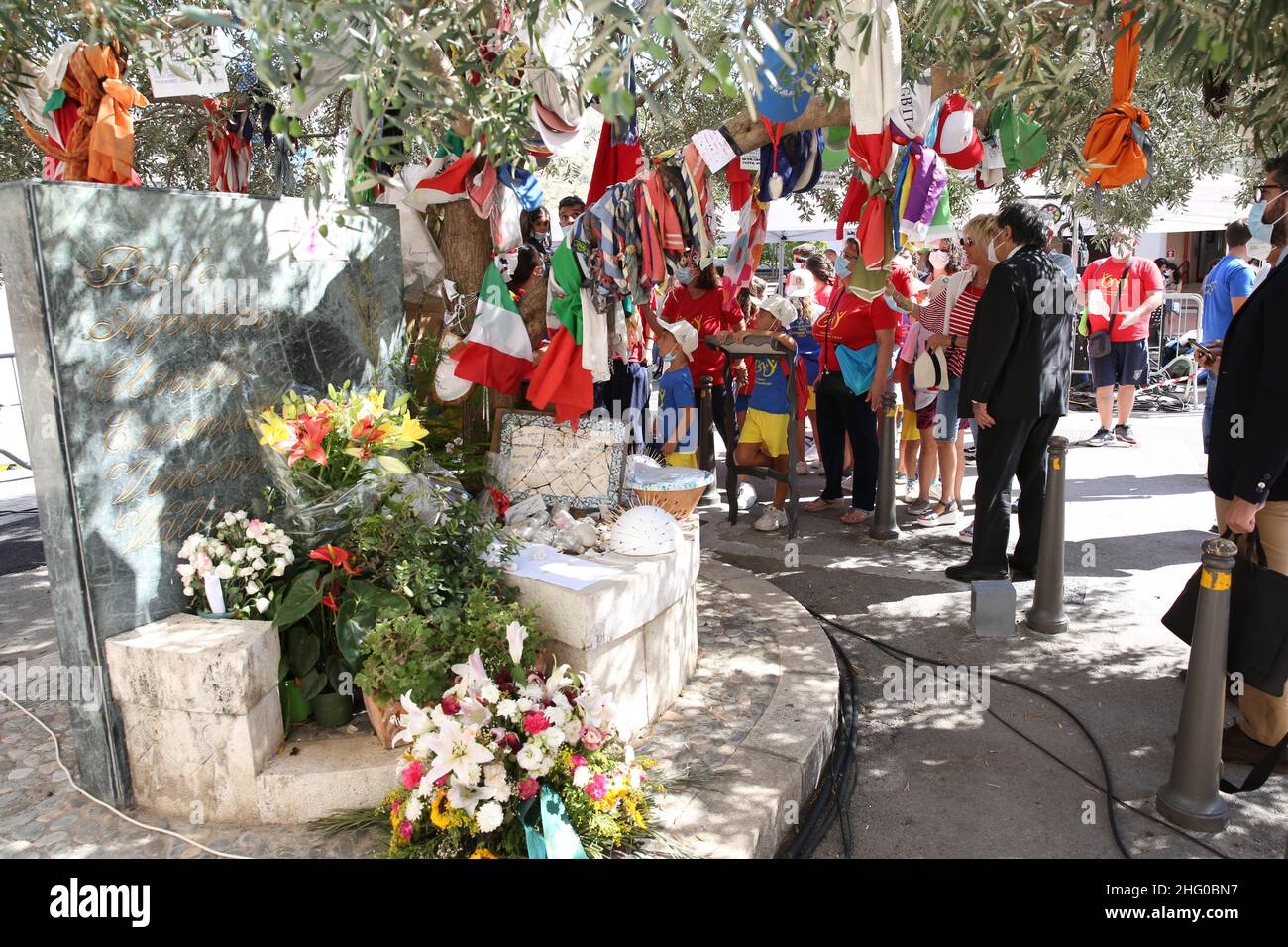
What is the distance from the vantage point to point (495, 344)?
15.2 ft

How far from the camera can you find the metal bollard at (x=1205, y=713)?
3.11 meters

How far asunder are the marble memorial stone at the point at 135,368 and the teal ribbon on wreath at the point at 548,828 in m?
1.48

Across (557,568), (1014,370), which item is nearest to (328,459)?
(557,568)

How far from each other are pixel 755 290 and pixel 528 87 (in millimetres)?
5092

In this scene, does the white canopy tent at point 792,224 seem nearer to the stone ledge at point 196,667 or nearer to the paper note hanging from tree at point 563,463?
the paper note hanging from tree at point 563,463

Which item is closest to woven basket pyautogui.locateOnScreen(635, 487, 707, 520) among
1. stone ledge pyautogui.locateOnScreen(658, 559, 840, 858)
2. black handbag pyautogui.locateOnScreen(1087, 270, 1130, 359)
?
stone ledge pyautogui.locateOnScreen(658, 559, 840, 858)

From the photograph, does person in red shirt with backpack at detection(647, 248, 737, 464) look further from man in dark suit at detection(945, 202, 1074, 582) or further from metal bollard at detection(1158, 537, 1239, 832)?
metal bollard at detection(1158, 537, 1239, 832)

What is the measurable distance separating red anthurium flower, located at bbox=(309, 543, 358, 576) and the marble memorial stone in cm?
45

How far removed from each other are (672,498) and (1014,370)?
2.17 meters

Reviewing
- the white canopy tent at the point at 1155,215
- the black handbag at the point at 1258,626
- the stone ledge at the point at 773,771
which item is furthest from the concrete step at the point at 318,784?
the white canopy tent at the point at 1155,215

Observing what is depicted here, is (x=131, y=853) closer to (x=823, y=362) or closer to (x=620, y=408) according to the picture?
(x=620, y=408)

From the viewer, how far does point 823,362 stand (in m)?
7.41

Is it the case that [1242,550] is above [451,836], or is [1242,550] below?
above
